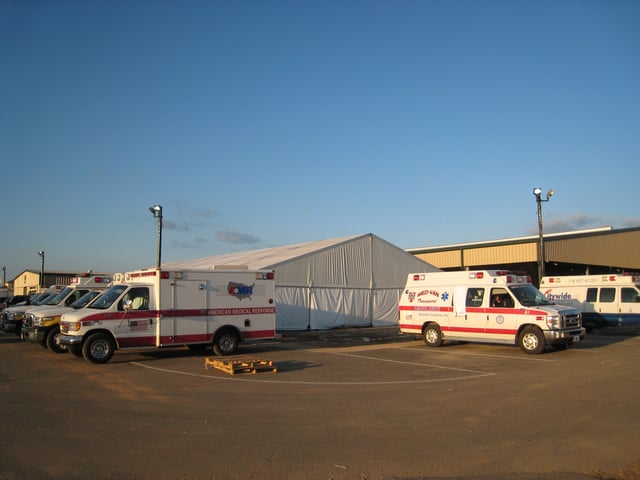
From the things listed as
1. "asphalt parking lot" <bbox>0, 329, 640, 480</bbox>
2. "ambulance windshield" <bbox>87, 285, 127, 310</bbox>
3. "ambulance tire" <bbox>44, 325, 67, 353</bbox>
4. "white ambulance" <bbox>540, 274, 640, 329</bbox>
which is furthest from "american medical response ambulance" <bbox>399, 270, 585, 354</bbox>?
"ambulance tire" <bbox>44, 325, 67, 353</bbox>

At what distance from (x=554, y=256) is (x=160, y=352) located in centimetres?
2777

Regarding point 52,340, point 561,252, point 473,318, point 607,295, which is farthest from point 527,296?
point 561,252

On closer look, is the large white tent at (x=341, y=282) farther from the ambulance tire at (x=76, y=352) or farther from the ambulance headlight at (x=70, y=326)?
the ambulance headlight at (x=70, y=326)

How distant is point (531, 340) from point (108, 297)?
12.3m

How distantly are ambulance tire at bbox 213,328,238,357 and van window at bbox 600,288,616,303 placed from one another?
16737mm

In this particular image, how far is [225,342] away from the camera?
17.0 meters

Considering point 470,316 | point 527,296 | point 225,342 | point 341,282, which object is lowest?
point 225,342

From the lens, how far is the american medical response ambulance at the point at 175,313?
14906 mm

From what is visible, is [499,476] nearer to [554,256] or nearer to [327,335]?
[327,335]

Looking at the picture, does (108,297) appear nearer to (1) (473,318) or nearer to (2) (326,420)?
(2) (326,420)

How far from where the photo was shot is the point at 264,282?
18016 millimetres

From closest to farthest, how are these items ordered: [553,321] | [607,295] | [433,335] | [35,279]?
[553,321]
[433,335]
[607,295]
[35,279]

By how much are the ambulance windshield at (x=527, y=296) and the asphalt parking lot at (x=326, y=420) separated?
7.42 ft

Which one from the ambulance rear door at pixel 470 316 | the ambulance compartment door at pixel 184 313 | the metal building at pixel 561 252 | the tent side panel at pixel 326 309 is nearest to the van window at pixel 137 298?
the ambulance compartment door at pixel 184 313
